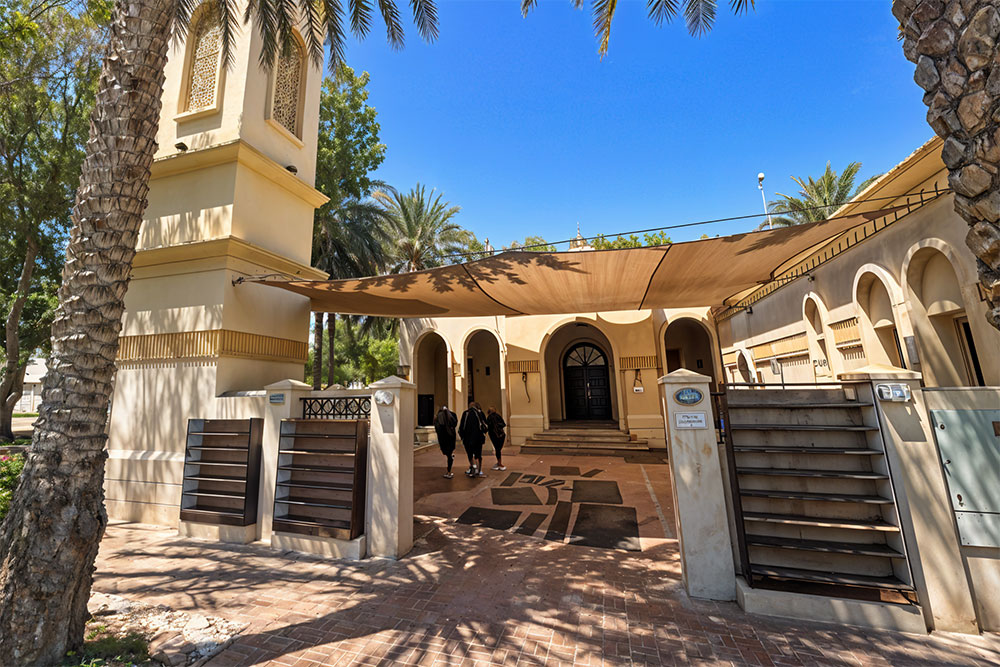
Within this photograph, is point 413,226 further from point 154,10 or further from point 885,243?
point 885,243

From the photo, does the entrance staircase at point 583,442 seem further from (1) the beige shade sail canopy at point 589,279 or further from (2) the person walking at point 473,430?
(1) the beige shade sail canopy at point 589,279

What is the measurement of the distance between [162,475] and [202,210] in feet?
12.9

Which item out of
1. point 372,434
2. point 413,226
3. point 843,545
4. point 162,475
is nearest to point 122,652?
point 372,434

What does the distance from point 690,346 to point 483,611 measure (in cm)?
1485

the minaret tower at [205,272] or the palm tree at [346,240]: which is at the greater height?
the palm tree at [346,240]

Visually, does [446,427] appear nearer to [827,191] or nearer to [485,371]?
[485,371]

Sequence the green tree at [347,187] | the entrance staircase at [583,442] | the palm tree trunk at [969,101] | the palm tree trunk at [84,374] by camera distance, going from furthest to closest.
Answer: the green tree at [347,187] → the entrance staircase at [583,442] → the palm tree trunk at [969,101] → the palm tree trunk at [84,374]

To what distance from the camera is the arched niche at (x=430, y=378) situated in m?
15.2

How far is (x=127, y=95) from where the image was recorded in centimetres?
297

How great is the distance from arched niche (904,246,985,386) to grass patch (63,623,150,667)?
9061mm

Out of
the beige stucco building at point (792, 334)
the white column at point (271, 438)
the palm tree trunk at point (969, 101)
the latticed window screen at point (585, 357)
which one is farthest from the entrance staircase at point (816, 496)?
the latticed window screen at point (585, 357)

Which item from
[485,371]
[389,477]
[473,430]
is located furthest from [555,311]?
[485,371]

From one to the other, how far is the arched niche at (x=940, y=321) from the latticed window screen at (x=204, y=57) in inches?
442

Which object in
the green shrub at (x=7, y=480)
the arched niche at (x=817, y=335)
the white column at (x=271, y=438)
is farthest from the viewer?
the arched niche at (x=817, y=335)
